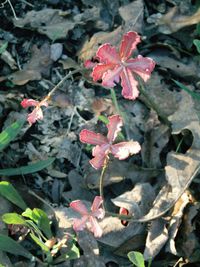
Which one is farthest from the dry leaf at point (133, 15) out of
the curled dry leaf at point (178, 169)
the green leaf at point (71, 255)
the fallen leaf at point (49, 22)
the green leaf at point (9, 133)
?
the green leaf at point (71, 255)

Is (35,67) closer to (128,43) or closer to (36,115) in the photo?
(36,115)

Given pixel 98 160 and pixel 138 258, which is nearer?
pixel 98 160

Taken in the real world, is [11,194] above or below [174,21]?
below

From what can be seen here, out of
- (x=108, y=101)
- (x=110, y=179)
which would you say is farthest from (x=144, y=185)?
(x=108, y=101)

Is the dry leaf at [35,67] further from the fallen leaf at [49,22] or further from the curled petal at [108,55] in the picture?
the curled petal at [108,55]

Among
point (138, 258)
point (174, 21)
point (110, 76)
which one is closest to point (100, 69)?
point (110, 76)

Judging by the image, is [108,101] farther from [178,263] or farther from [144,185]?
[178,263]
